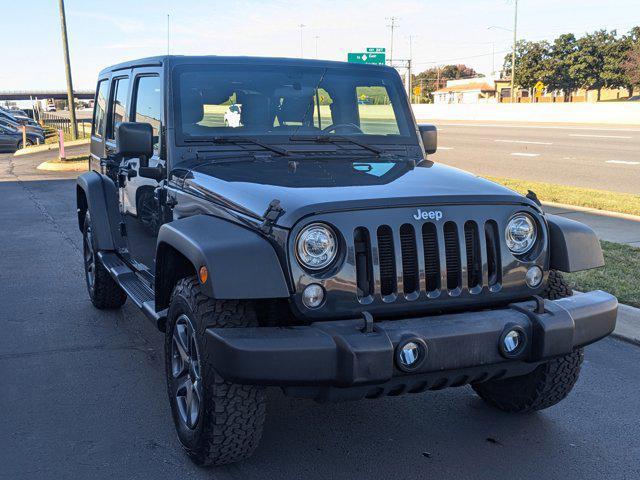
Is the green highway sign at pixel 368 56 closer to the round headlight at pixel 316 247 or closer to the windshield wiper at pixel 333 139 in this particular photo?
the windshield wiper at pixel 333 139

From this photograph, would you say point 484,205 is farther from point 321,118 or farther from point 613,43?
point 613,43

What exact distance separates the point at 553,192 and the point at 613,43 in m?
72.2

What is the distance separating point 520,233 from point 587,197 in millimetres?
8084

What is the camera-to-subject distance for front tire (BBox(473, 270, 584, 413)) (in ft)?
12.4

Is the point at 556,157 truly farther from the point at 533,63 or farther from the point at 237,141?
the point at 533,63

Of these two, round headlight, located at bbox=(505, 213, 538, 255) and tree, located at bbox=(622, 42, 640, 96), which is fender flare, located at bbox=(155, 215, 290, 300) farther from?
tree, located at bbox=(622, 42, 640, 96)

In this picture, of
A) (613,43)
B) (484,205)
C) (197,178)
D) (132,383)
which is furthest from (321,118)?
(613,43)

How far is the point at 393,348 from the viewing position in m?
2.97

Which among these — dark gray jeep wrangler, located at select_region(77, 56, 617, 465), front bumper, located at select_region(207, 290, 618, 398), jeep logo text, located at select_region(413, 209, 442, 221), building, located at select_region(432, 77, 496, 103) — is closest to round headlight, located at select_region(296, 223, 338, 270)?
dark gray jeep wrangler, located at select_region(77, 56, 617, 465)

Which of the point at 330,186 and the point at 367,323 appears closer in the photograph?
the point at 367,323

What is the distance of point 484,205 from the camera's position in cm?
344

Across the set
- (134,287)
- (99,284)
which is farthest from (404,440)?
(99,284)

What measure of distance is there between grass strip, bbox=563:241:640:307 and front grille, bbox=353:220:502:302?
9.80ft

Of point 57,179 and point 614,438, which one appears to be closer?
point 614,438
